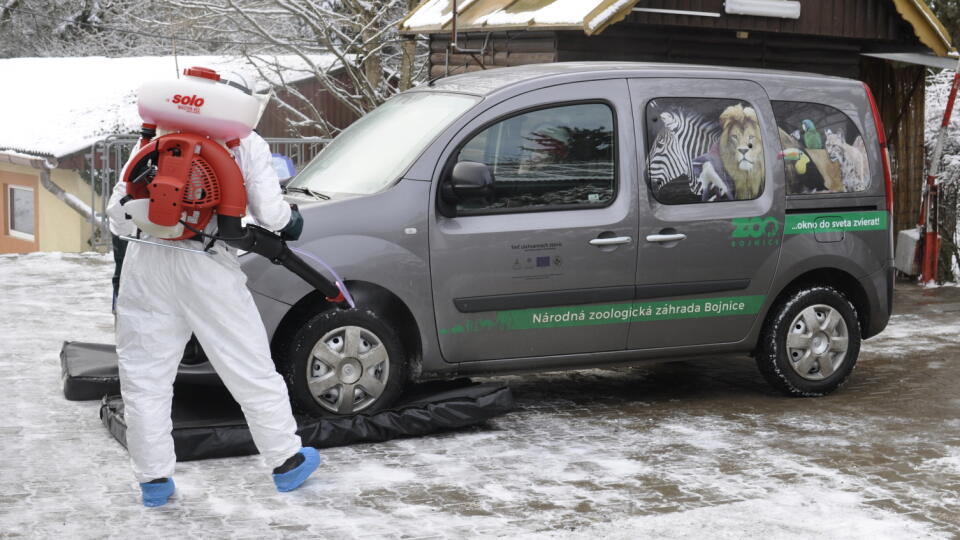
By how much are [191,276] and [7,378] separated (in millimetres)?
3079

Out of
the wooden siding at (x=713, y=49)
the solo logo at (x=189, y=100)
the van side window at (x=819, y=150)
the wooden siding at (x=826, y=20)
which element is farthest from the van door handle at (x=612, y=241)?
the wooden siding at (x=826, y=20)

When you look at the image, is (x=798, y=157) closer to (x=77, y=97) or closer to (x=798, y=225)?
(x=798, y=225)

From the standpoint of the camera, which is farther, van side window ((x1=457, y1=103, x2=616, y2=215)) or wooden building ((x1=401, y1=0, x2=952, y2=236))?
wooden building ((x1=401, y1=0, x2=952, y2=236))

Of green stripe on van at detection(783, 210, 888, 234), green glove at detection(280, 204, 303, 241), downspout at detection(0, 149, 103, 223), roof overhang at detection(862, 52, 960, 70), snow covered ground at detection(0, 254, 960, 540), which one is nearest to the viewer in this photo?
snow covered ground at detection(0, 254, 960, 540)

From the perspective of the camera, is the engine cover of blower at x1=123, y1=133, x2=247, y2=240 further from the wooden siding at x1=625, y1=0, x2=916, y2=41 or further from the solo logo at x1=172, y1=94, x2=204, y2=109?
the wooden siding at x1=625, y1=0, x2=916, y2=41

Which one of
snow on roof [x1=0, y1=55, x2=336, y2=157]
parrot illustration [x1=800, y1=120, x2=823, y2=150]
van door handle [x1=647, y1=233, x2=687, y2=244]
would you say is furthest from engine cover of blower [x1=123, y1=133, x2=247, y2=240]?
snow on roof [x1=0, y1=55, x2=336, y2=157]

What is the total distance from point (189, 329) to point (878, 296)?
167 inches

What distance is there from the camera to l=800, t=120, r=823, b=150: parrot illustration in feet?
24.7

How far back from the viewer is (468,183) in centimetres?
653

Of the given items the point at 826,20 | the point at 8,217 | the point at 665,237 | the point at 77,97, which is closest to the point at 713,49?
the point at 826,20

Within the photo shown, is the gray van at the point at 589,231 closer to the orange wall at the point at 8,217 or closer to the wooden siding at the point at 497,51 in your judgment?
the wooden siding at the point at 497,51

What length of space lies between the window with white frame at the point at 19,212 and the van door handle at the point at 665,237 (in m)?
24.0

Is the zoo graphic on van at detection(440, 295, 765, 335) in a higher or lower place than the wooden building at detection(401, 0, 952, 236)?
lower

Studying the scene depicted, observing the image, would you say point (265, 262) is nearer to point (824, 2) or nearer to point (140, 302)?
point (140, 302)
